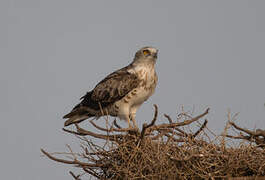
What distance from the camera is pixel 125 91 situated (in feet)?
25.4

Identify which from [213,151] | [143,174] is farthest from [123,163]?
[213,151]

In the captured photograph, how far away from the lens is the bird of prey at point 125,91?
7.74 m

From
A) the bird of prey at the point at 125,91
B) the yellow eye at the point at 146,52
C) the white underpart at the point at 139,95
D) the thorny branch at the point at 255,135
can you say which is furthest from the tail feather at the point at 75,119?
the thorny branch at the point at 255,135

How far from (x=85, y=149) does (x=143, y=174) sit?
97cm

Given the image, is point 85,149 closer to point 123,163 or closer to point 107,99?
point 123,163

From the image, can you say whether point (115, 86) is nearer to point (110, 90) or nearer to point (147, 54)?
point (110, 90)

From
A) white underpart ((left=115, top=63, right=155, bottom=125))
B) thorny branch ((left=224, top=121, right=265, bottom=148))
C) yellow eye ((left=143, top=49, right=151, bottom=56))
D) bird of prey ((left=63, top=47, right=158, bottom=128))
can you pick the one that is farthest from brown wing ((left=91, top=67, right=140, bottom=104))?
thorny branch ((left=224, top=121, right=265, bottom=148))

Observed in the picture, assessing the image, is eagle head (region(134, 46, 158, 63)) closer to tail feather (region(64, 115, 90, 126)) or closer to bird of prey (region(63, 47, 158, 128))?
bird of prey (region(63, 47, 158, 128))

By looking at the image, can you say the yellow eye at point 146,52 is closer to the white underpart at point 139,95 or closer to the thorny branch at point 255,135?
the white underpart at point 139,95

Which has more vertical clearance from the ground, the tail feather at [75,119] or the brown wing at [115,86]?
the brown wing at [115,86]

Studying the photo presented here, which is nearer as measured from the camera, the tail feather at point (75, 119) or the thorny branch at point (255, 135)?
the thorny branch at point (255, 135)

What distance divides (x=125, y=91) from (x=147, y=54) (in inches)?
29.6

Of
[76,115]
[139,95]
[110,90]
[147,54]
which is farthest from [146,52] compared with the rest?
[76,115]

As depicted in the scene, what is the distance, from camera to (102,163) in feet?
21.6
